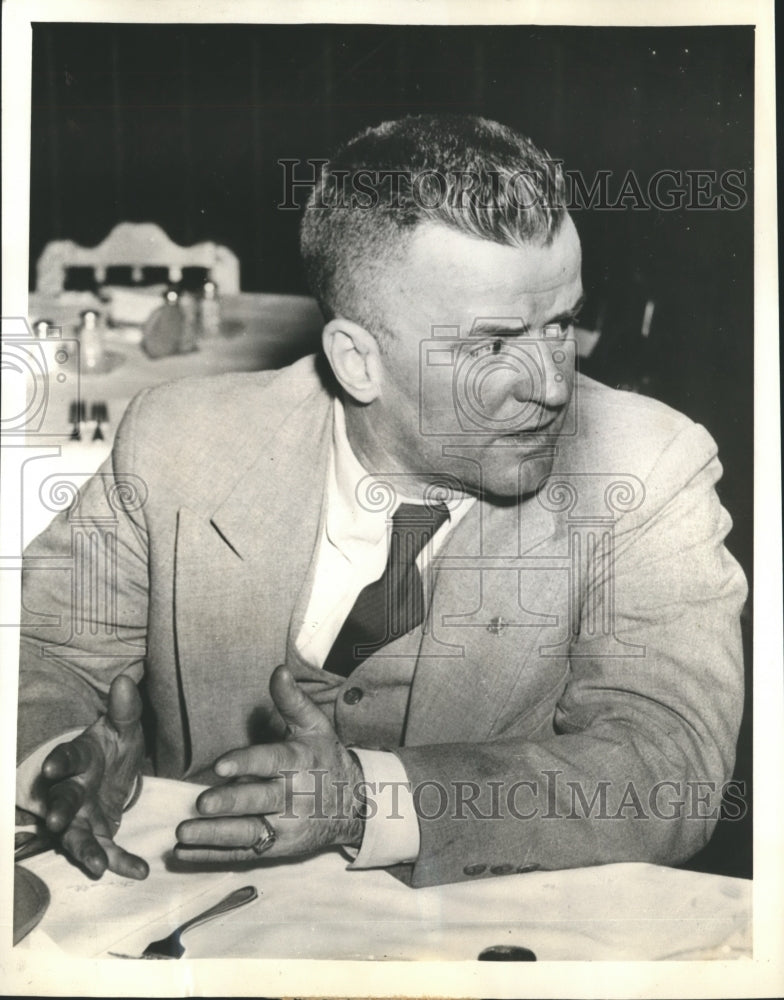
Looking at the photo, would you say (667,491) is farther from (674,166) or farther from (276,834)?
(276,834)

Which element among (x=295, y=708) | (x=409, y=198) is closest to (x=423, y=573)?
(x=295, y=708)

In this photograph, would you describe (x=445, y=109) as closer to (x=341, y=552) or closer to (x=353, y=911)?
(x=341, y=552)

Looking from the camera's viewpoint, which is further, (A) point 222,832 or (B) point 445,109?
(B) point 445,109

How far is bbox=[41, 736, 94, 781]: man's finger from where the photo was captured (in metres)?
2.08

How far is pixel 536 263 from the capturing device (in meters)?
2.11

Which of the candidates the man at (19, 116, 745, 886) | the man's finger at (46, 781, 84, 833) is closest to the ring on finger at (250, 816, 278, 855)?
A: the man at (19, 116, 745, 886)

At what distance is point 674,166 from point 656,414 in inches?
20.8

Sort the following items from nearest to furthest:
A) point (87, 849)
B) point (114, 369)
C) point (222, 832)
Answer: point (222, 832), point (87, 849), point (114, 369)

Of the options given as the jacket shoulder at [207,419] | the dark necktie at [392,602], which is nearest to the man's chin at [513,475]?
the dark necktie at [392,602]

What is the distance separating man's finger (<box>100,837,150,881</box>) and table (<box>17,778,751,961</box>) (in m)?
0.01

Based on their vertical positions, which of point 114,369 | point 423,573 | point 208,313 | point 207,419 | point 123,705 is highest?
point 208,313

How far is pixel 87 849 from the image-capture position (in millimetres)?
2082

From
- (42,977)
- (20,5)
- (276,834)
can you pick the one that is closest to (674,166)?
(20,5)

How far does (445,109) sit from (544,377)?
0.59 meters
